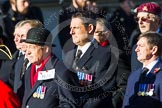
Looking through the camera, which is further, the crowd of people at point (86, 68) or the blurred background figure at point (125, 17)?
the blurred background figure at point (125, 17)

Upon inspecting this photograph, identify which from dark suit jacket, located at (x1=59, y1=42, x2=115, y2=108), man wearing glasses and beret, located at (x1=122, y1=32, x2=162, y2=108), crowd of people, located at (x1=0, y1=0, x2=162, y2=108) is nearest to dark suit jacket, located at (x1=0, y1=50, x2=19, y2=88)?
crowd of people, located at (x1=0, y1=0, x2=162, y2=108)

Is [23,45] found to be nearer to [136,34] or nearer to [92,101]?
[92,101]

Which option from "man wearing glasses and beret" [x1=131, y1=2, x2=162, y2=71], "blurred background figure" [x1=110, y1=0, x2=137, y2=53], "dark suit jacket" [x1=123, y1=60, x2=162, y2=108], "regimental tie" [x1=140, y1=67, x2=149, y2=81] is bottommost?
"dark suit jacket" [x1=123, y1=60, x2=162, y2=108]

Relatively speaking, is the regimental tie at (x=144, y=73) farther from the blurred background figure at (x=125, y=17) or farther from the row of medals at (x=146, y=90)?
the blurred background figure at (x=125, y=17)

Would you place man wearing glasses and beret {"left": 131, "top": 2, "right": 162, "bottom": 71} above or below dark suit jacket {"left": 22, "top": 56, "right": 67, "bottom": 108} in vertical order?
above

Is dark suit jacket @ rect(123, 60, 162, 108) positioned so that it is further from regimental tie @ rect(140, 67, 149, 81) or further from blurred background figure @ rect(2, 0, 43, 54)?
blurred background figure @ rect(2, 0, 43, 54)

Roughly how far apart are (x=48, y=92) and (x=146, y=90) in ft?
3.16

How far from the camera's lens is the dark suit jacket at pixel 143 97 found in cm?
672

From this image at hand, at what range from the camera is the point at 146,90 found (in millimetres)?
6828

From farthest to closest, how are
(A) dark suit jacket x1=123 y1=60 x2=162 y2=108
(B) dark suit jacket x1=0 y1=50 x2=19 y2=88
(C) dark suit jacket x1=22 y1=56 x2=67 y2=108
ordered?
1. (B) dark suit jacket x1=0 y1=50 x2=19 y2=88
2. (A) dark suit jacket x1=123 y1=60 x2=162 y2=108
3. (C) dark suit jacket x1=22 y1=56 x2=67 y2=108

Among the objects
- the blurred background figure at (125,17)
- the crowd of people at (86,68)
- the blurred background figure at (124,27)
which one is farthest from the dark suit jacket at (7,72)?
the blurred background figure at (125,17)

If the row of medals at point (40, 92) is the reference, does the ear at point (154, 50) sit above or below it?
above

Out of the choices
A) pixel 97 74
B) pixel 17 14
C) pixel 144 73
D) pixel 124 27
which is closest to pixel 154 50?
pixel 144 73

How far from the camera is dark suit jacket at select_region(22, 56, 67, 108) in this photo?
6469mm
